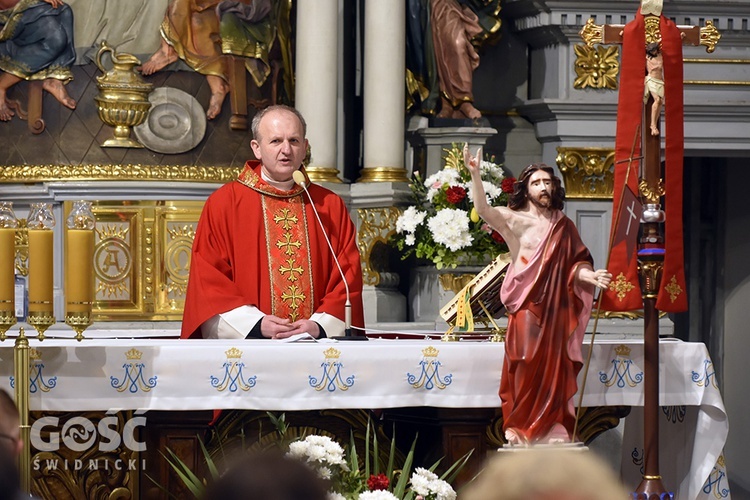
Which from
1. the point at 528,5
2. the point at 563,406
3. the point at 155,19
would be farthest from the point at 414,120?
the point at 563,406

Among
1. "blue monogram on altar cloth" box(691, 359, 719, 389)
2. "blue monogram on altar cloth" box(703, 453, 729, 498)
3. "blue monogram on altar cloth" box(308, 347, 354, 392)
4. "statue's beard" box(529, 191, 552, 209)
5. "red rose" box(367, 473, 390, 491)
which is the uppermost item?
"statue's beard" box(529, 191, 552, 209)

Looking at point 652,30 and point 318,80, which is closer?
point 652,30

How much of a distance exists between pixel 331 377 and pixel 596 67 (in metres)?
4.73

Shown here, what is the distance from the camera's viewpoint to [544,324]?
529 centimetres

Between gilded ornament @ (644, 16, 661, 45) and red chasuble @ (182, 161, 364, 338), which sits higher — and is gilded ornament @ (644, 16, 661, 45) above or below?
above

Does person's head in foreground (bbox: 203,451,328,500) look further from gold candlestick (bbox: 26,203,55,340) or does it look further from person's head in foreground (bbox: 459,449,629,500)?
gold candlestick (bbox: 26,203,55,340)

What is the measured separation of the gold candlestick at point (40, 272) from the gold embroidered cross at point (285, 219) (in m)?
1.34

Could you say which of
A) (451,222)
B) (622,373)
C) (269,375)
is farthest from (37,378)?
(451,222)

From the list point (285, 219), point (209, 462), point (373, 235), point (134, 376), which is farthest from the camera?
point (373, 235)

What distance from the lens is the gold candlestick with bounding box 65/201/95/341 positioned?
5.12m

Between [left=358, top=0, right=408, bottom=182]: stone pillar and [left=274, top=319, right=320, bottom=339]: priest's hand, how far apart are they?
3.30m

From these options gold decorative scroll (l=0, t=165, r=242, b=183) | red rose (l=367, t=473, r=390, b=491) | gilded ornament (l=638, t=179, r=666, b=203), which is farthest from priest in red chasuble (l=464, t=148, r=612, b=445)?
gold decorative scroll (l=0, t=165, r=242, b=183)

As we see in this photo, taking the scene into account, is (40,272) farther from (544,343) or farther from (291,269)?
(544,343)

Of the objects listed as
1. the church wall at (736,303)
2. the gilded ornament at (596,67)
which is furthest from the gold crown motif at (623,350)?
the church wall at (736,303)
